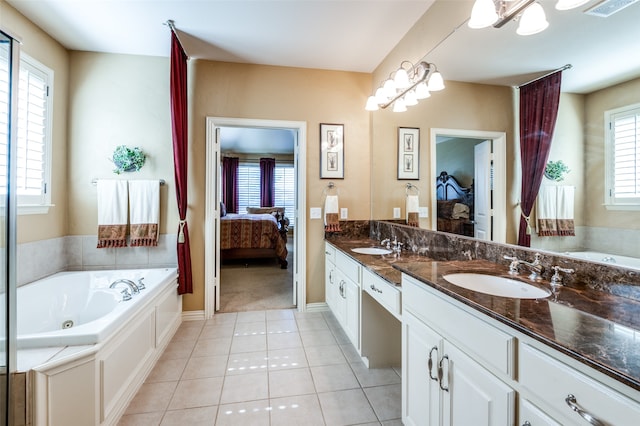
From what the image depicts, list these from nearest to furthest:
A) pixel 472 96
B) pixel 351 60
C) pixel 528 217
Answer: pixel 528 217
pixel 472 96
pixel 351 60

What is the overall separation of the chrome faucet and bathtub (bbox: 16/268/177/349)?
211cm

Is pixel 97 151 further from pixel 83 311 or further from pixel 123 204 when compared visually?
pixel 83 311

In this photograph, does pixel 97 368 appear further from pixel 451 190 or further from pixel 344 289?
pixel 451 190

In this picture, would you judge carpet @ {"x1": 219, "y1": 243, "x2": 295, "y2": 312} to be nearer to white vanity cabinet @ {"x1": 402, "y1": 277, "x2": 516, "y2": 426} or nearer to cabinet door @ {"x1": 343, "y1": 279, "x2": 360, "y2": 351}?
cabinet door @ {"x1": 343, "y1": 279, "x2": 360, "y2": 351}

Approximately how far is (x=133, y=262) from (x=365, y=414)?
255 centimetres

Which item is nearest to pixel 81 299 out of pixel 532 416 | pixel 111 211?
pixel 111 211

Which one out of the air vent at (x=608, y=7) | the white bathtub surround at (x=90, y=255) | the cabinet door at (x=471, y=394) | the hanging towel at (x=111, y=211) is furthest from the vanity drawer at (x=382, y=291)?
the hanging towel at (x=111, y=211)

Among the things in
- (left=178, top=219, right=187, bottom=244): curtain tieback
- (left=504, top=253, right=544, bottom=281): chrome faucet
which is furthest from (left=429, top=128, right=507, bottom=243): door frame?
(left=178, top=219, right=187, bottom=244): curtain tieback

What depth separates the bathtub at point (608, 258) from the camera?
0.99m

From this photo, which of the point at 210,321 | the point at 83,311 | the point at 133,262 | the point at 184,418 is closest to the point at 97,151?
the point at 133,262

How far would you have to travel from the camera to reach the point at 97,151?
2740 mm

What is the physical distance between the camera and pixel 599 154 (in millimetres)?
1048

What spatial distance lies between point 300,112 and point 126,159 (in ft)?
5.93

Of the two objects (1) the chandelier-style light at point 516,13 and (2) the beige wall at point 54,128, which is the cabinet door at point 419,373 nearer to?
(1) the chandelier-style light at point 516,13
